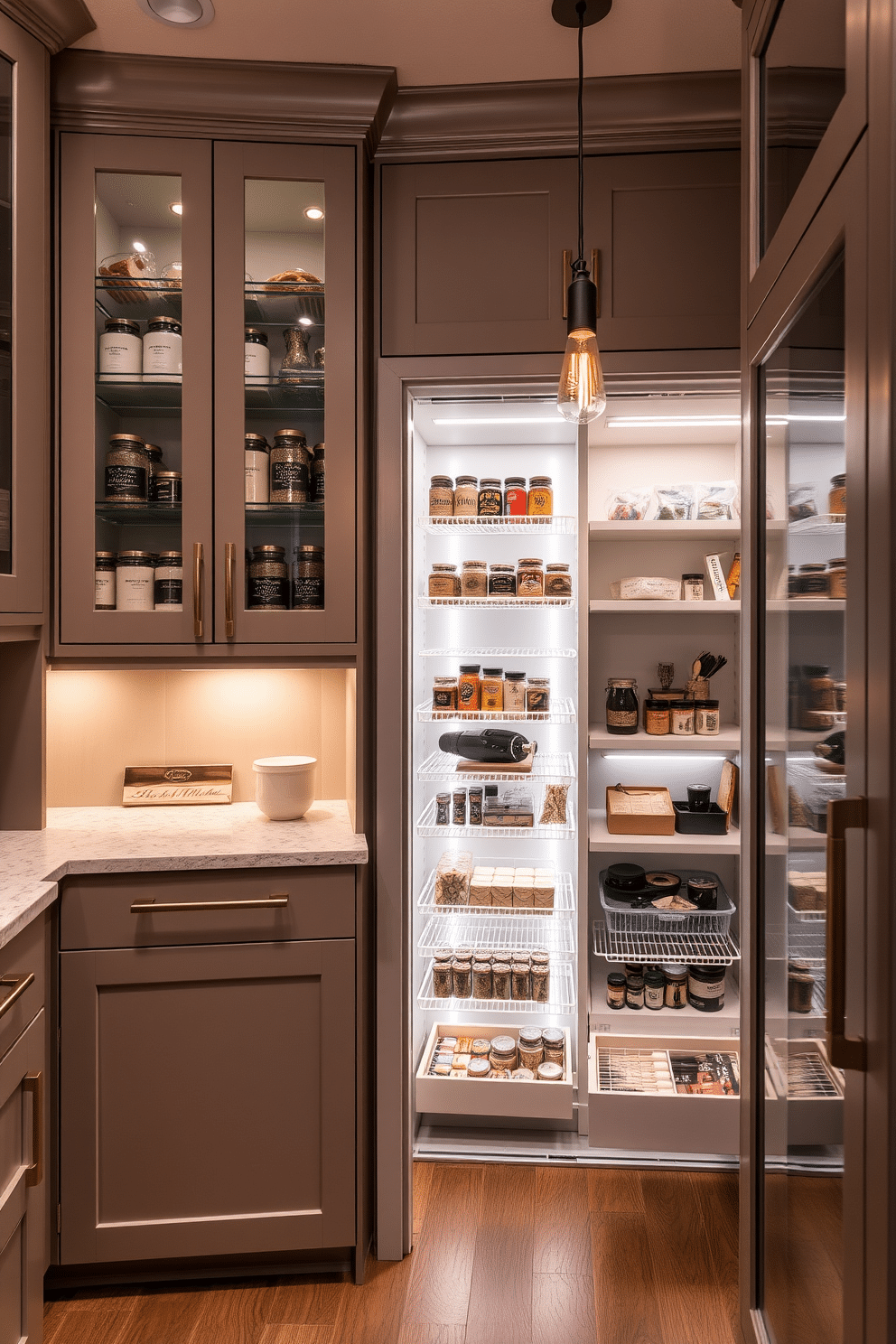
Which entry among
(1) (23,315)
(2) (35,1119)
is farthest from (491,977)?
(1) (23,315)

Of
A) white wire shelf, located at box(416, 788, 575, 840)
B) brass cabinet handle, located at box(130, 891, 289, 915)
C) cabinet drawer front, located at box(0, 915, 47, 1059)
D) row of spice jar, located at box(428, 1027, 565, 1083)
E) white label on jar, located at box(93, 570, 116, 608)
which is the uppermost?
white label on jar, located at box(93, 570, 116, 608)

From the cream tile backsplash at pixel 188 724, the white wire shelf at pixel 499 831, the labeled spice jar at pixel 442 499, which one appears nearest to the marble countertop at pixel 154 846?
the cream tile backsplash at pixel 188 724

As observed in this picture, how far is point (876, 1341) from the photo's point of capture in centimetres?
83

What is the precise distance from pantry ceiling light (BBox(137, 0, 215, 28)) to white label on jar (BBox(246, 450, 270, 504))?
0.86m

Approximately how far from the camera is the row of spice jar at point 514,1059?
2.38 meters

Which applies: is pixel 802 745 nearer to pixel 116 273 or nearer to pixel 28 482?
pixel 28 482

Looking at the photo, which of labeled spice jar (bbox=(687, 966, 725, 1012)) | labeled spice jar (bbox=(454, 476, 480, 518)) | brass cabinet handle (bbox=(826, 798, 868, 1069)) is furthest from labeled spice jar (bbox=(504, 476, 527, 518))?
brass cabinet handle (bbox=(826, 798, 868, 1069))

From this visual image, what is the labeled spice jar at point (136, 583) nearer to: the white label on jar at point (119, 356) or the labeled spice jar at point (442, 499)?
the white label on jar at point (119, 356)

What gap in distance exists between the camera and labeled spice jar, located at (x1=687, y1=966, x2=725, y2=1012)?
2.41 m

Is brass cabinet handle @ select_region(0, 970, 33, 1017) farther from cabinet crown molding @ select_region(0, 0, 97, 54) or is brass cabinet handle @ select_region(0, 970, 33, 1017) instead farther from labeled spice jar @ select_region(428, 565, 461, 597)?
cabinet crown molding @ select_region(0, 0, 97, 54)

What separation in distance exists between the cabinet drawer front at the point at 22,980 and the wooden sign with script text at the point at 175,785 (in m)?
0.57

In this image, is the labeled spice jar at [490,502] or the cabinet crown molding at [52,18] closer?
the cabinet crown molding at [52,18]

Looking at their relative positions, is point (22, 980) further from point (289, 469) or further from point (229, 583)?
point (289, 469)

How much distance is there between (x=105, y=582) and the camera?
2018 mm
